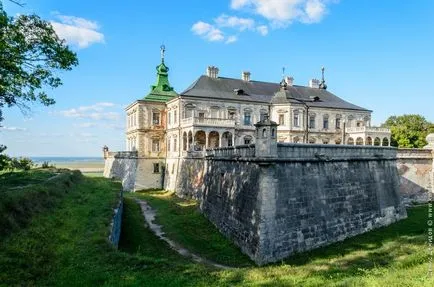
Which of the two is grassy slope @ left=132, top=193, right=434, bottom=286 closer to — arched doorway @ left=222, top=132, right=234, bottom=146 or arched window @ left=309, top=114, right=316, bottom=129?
arched doorway @ left=222, top=132, right=234, bottom=146

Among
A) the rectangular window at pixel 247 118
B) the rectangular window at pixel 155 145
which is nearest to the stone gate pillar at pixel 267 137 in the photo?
the rectangular window at pixel 247 118

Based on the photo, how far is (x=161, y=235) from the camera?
741 inches

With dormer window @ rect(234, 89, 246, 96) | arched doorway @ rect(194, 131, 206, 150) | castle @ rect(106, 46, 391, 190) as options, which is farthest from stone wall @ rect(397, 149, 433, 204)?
arched doorway @ rect(194, 131, 206, 150)

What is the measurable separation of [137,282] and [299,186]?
9489mm

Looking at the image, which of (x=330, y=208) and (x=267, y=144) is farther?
(x=330, y=208)

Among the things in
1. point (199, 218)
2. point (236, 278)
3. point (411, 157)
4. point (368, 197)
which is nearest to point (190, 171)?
point (199, 218)

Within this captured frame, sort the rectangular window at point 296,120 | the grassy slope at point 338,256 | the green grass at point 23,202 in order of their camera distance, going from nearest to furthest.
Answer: the grassy slope at point 338,256, the green grass at point 23,202, the rectangular window at point 296,120

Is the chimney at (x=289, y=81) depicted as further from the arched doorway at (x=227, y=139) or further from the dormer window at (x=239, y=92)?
the arched doorway at (x=227, y=139)

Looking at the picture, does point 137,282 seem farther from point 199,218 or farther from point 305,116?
point 305,116

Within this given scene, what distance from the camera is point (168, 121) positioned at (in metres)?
39.3

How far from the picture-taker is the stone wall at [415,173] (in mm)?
29625

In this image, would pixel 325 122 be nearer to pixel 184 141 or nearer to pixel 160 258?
pixel 184 141

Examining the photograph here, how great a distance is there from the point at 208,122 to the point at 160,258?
70.2 ft

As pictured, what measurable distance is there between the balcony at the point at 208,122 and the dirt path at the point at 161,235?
9.23 meters
